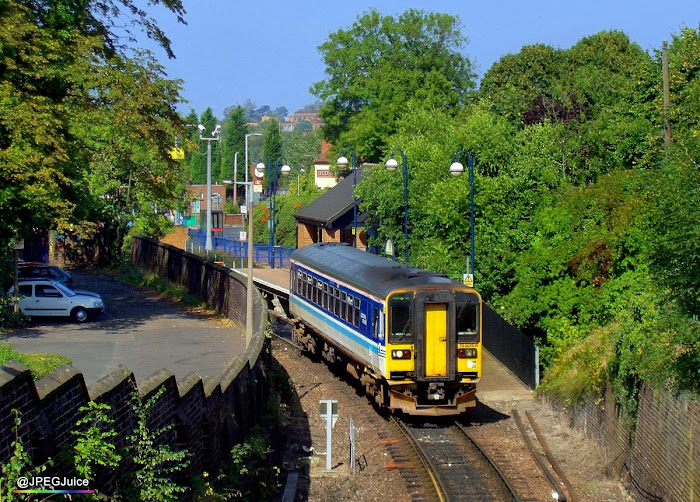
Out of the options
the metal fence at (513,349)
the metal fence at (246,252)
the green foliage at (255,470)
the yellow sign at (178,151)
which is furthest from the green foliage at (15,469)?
the metal fence at (246,252)

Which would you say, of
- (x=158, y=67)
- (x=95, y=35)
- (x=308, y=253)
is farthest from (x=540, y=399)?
(x=95, y=35)

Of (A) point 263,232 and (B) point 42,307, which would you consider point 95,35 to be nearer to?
(B) point 42,307

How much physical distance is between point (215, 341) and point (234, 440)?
32.7 feet

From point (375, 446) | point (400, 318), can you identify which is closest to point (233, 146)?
point (400, 318)

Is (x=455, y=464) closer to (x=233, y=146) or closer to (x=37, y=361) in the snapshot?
(x=37, y=361)

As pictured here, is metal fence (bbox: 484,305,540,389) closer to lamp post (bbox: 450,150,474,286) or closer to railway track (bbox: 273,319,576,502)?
lamp post (bbox: 450,150,474,286)

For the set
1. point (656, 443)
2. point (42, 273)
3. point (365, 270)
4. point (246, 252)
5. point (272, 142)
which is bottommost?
point (656, 443)

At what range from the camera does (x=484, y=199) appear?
2986 cm

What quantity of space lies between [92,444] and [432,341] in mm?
11164

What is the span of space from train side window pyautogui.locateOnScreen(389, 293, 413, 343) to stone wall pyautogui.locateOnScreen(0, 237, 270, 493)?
2.79m

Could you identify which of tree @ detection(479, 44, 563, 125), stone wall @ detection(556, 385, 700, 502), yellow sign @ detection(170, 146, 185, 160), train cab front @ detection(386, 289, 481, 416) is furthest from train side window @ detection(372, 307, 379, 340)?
tree @ detection(479, 44, 563, 125)

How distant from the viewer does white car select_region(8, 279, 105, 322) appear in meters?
27.5

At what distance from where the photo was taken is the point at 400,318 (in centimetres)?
1861

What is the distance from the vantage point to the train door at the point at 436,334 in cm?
1859
